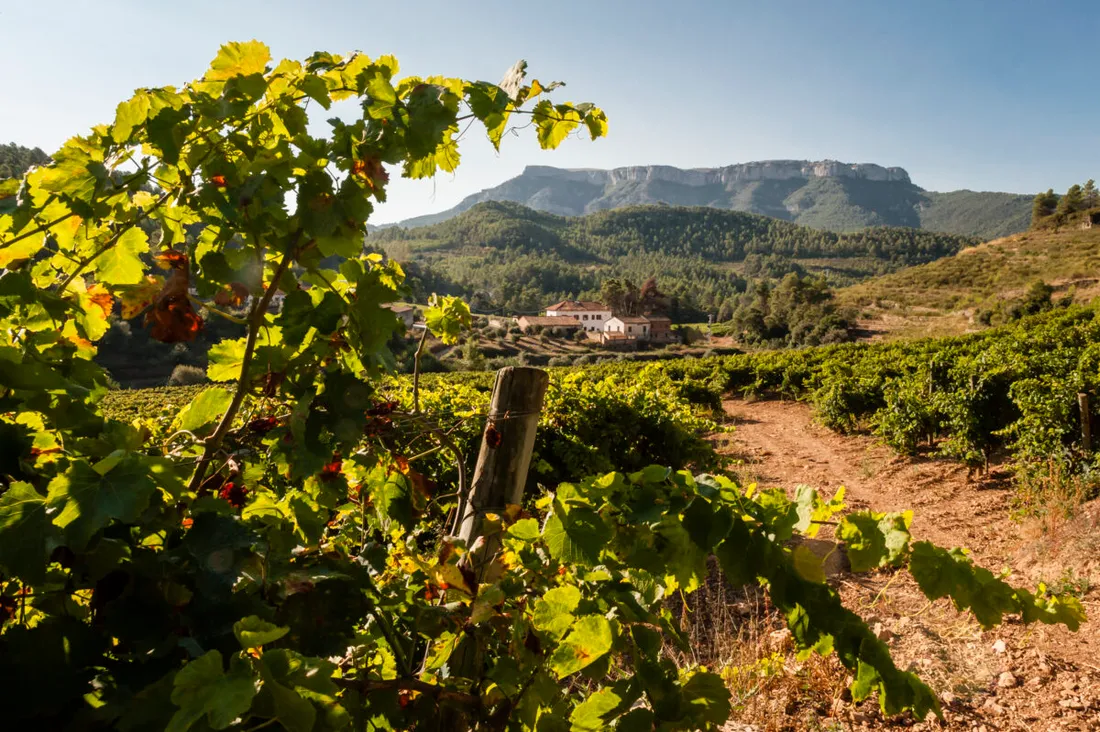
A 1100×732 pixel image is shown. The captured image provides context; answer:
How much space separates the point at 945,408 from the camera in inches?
342

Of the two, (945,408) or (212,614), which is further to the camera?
(945,408)

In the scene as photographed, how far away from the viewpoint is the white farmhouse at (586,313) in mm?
86875

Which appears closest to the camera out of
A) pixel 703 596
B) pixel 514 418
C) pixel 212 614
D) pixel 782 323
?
pixel 212 614

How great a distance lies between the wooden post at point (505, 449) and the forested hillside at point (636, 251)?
3497 inches

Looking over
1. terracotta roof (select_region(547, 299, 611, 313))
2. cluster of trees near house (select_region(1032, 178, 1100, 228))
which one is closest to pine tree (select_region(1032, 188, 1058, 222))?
cluster of trees near house (select_region(1032, 178, 1100, 228))

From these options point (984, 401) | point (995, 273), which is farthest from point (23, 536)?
point (995, 273)

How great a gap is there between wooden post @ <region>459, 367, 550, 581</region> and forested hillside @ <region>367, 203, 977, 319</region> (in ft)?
291

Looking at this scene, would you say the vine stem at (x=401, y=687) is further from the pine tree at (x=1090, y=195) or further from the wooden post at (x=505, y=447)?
the pine tree at (x=1090, y=195)

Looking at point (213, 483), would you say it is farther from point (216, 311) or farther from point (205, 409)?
point (216, 311)

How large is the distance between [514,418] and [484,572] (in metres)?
0.49

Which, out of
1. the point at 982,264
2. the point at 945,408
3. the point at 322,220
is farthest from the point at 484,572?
the point at 982,264

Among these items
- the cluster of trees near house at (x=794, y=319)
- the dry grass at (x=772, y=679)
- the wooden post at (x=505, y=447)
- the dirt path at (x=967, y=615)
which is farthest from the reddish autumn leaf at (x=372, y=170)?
the cluster of trees near house at (x=794, y=319)

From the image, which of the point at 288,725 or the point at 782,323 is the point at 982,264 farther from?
the point at 288,725

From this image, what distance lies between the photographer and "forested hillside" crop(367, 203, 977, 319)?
113m
